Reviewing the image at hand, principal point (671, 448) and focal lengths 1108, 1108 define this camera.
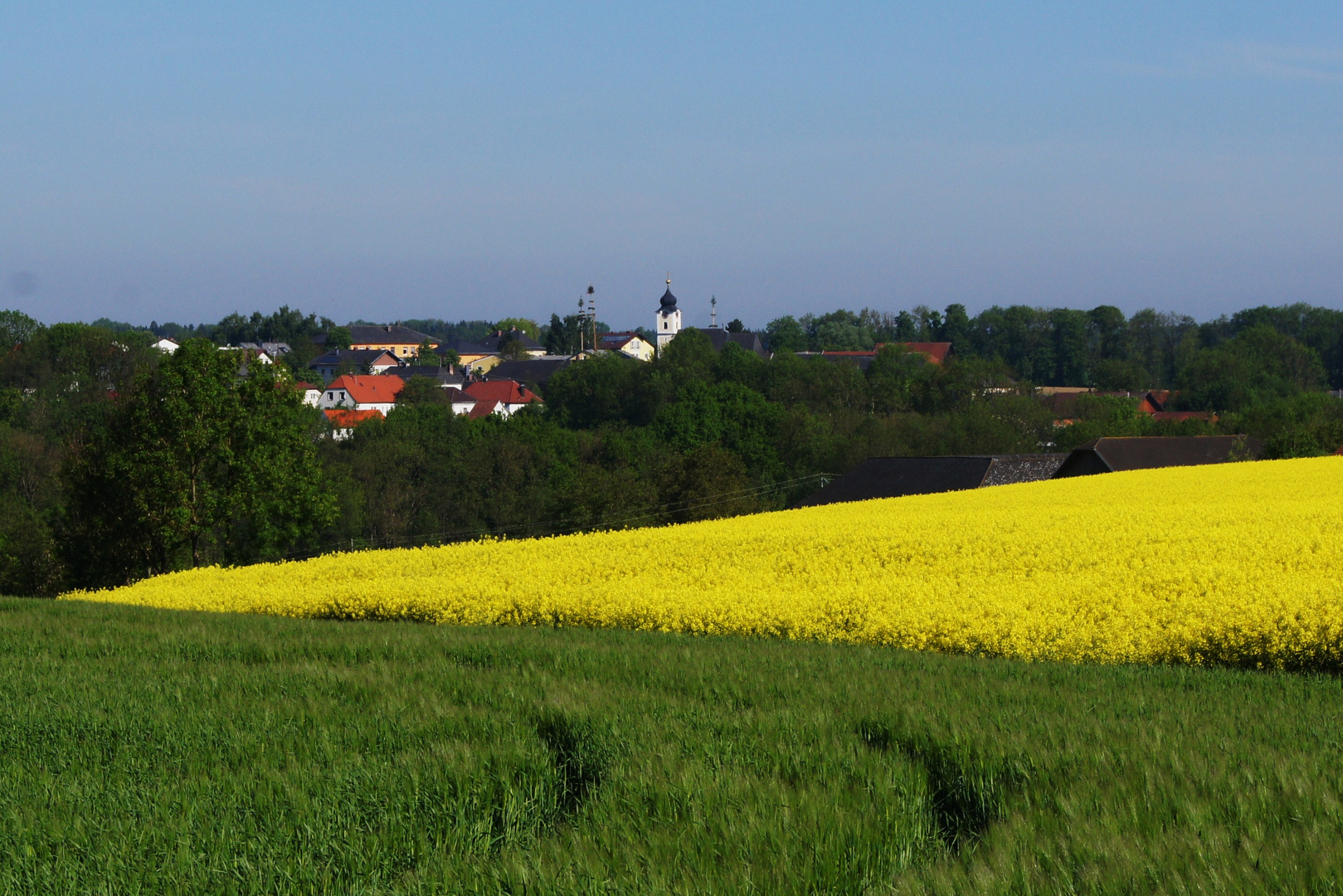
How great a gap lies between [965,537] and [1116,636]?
19.1ft

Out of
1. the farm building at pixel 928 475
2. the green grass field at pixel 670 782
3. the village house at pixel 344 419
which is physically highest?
the village house at pixel 344 419

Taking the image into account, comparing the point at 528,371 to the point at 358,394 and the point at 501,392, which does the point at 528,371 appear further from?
the point at 358,394

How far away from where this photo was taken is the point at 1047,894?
319cm

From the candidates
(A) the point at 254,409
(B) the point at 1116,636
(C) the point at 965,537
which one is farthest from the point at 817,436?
(B) the point at 1116,636

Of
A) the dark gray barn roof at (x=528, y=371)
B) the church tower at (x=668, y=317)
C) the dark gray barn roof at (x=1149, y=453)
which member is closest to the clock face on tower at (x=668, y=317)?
the church tower at (x=668, y=317)

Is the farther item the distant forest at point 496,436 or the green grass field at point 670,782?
the distant forest at point 496,436

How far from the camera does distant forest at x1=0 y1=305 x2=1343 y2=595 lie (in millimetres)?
34000

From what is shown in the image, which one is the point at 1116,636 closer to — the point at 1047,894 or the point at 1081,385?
the point at 1047,894

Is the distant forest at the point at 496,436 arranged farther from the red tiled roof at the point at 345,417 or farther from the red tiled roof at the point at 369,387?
the red tiled roof at the point at 369,387

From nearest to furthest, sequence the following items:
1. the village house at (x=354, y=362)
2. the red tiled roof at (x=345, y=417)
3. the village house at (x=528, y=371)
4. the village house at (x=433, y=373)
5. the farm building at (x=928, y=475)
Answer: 1. the farm building at (x=928, y=475)
2. the red tiled roof at (x=345, y=417)
3. the village house at (x=433, y=373)
4. the village house at (x=528, y=371)
5. the village house at (x=354, y=362)

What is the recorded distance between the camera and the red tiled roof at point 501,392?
451 ft

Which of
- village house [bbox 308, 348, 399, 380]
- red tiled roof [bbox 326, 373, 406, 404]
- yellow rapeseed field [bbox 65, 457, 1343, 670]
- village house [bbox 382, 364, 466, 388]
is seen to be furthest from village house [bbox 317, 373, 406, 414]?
yellow rapeseed field [bbox 65, 457, 1343, 670]

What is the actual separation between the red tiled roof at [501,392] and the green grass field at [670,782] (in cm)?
13036

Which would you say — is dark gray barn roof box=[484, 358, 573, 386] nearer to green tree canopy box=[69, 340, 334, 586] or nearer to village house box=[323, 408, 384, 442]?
village house box=[323, 408, 384, 442]
